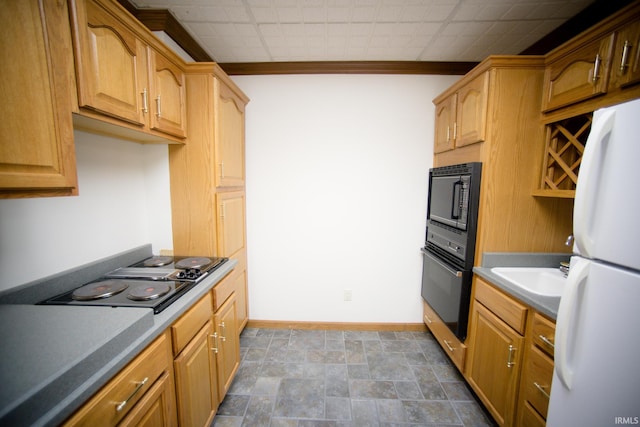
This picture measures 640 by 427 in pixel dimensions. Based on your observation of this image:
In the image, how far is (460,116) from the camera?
5.95ft

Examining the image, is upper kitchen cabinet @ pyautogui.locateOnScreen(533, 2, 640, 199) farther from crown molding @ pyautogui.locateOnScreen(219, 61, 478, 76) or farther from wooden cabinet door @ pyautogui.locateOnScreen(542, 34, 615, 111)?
crown molding @ pyautogui.locateOnScreen(219, 61, 478, 76)

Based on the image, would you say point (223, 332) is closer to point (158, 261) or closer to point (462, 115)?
point (158, 261)

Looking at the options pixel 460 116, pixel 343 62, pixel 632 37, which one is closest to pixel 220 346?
pixel 460 116

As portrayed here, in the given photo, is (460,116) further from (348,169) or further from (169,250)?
(169,250)

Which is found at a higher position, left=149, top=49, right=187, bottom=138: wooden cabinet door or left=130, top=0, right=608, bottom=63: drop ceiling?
left=130, top=0, right=608, bottom=63: drop ceiling

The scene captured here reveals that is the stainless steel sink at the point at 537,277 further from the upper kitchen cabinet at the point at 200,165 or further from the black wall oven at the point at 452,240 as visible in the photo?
the upper kitchen cabinet at the point at 200,165

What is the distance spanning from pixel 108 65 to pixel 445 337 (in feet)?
9.07

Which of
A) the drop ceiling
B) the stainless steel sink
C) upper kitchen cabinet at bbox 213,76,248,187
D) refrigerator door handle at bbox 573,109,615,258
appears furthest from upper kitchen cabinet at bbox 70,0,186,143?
the stainless steel sink

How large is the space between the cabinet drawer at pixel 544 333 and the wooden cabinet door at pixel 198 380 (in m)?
1.70

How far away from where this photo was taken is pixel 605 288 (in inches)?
29.6

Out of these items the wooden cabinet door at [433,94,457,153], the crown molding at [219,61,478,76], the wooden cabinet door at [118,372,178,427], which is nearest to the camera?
the wooden cabinet door at [118,372,178,427]

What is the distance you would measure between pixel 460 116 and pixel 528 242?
1.02 metres

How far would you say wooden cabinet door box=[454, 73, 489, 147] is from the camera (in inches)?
61.6

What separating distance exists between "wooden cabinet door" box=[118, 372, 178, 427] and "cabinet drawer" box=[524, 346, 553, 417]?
1.71 metres
